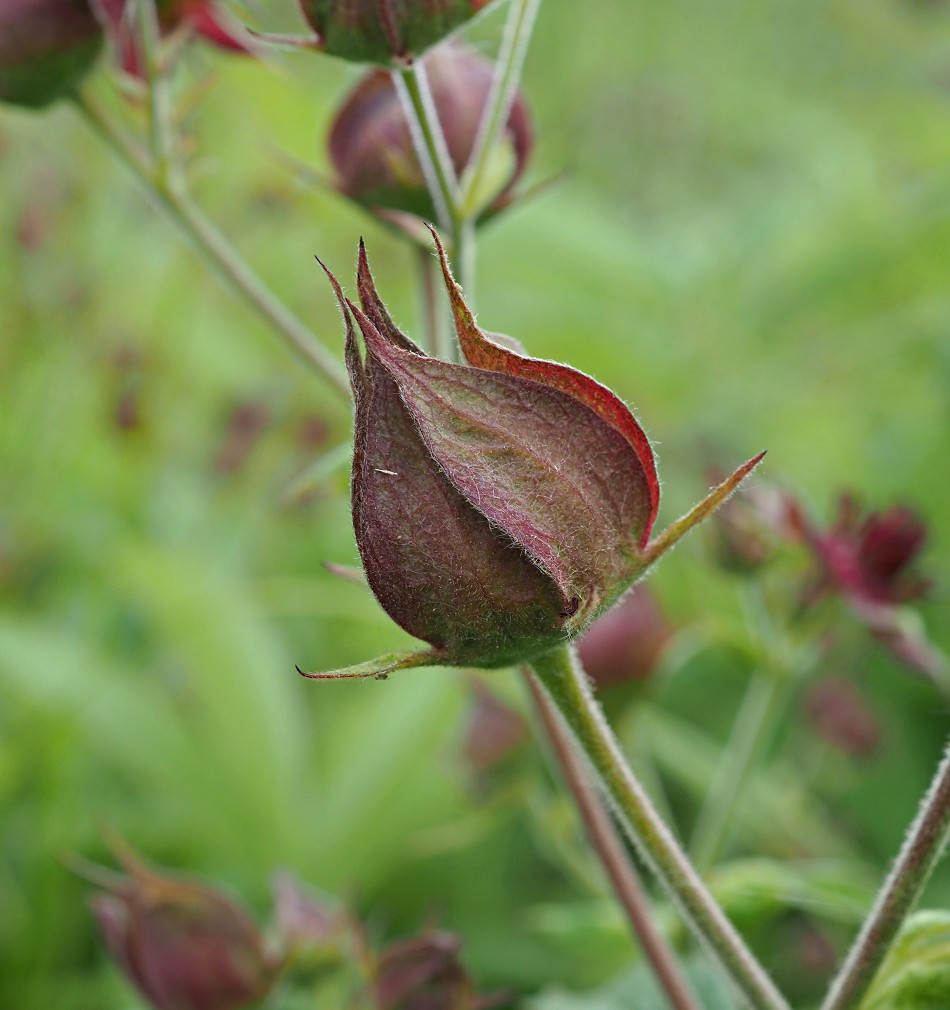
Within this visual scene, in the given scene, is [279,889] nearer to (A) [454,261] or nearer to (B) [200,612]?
(A) [454,261]

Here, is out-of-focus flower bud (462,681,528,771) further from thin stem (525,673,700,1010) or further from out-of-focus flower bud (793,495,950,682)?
thin stem (525,673,700,1010)

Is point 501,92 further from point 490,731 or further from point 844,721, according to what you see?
point 844,721

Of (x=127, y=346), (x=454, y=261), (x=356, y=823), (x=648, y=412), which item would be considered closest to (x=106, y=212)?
(x=127, y=346)

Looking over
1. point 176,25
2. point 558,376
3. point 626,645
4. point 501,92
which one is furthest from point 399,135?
point 626,645

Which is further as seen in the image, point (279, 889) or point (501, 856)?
point (501, 856)

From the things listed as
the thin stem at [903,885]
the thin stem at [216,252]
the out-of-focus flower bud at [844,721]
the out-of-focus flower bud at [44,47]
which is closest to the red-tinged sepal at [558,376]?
the thin stem at [903,885]

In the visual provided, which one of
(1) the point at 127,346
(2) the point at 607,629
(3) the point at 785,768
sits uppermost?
(2) the point at 607,629

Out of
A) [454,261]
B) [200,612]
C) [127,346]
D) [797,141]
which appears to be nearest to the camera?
[454,261]

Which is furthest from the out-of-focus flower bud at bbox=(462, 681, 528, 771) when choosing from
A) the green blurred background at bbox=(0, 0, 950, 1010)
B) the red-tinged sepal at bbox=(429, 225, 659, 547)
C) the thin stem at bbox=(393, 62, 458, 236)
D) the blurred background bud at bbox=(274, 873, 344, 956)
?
the red-tinged sepal at bbox=(429, 225, 659, 547)
